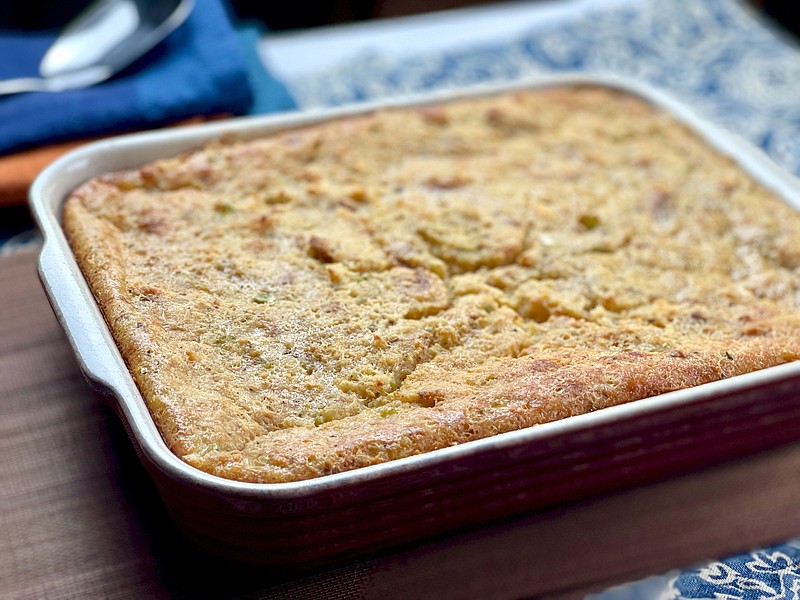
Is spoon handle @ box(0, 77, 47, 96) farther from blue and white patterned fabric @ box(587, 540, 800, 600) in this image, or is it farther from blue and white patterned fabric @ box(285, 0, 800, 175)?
blue and white patterned fabric @ box(587, 540, 800, 600)

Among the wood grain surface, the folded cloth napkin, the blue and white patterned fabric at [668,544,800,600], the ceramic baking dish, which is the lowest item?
the blue and white patterned fabric at [668,544,800,600]

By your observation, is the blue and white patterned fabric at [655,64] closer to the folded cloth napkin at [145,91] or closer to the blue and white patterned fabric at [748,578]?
the folded cloth napkin at [145,91]

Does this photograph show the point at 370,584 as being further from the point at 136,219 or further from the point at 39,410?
the point at 136,219

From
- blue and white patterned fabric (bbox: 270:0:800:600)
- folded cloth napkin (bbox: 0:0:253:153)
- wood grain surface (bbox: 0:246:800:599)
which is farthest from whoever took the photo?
blue and white patterned fabric (bbox: 270:0:800:600)

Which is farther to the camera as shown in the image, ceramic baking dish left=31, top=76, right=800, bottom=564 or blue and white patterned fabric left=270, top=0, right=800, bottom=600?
blue and white patterned fabric left=270, top=0, right=800, bottom=600

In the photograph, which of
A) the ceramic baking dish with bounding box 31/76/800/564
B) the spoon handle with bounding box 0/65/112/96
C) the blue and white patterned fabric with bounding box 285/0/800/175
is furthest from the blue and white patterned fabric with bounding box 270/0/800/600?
the ceramic baking dish with bounding box 31/76/800/564

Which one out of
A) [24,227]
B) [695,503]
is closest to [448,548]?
[695,503]
